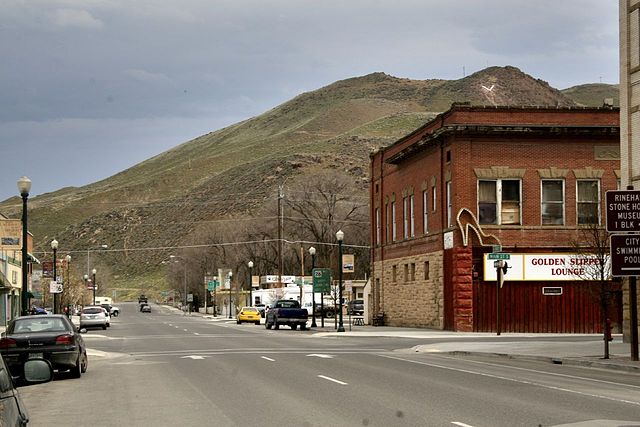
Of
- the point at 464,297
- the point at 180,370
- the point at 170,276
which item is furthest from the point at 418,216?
the point at 170,276

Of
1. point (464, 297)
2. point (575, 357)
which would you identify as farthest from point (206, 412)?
point (464, 297)

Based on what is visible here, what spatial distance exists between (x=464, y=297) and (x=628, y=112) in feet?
54.1

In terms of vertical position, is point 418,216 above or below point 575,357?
above

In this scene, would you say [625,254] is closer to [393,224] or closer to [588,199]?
[588,199]

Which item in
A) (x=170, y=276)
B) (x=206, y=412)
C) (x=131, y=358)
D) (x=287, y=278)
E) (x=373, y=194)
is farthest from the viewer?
(x=170, y=276)

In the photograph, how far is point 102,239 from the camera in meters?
178

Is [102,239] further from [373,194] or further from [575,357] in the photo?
[575,357]

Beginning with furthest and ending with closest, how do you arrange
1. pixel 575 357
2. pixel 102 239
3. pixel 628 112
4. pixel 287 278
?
1. pixel 102 239
2. pixel 287 278
3. pixel 628 112
4. pixel 575 357

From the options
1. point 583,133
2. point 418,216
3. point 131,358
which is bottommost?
point 131,358

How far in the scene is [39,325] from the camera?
75.2 ft

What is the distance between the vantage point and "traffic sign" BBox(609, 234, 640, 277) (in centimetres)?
2566

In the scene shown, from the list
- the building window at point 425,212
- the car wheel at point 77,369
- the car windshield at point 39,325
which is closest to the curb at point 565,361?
the car wheel at point 77,369

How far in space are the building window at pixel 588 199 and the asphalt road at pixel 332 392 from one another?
799 inches

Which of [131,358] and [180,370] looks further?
[131,358]
